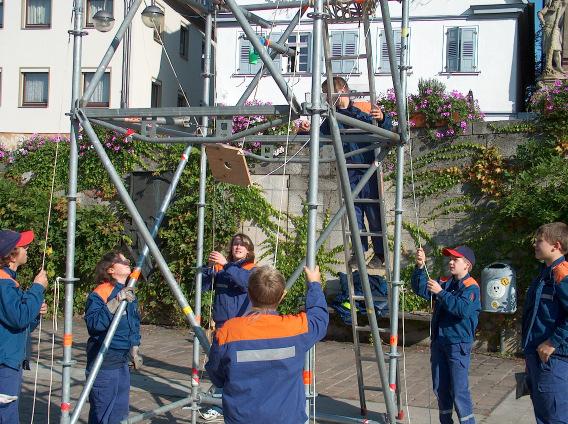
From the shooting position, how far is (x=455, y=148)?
1138 centimetres

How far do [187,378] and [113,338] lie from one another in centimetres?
335


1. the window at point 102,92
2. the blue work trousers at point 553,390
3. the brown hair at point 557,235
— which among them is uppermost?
the window at point 102,92

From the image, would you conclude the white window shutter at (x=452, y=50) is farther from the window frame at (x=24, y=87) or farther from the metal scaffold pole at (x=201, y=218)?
the metal scaffold pole at (x=201, y=218)

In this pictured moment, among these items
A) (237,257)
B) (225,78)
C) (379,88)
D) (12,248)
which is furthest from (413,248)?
(225,78)

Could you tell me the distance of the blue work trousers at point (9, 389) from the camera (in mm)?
5020

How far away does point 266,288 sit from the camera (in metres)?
3.95

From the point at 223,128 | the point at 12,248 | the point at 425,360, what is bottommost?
the point at 425,360

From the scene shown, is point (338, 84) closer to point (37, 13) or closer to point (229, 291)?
point (229, 291)

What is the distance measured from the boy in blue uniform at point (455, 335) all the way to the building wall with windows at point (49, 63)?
16.1m

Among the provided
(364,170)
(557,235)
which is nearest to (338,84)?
(364,170)

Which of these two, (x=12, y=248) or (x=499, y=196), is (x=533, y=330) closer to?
(x=12, y=248)

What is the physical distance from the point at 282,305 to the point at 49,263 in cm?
417

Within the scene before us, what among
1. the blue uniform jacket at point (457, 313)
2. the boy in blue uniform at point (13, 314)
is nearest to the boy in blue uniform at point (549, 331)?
the blue uniform jacket at point (457, 313)

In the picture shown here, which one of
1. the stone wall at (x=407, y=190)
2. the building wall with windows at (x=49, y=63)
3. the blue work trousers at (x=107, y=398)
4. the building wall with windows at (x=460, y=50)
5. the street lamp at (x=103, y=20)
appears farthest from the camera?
the building wall with windows at (x=49, y=63)
